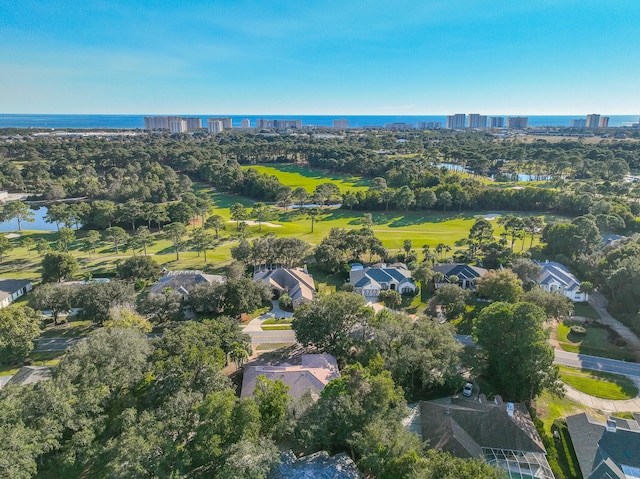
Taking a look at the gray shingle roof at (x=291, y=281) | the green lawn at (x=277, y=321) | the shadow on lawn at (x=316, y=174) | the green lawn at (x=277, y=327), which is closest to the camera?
the green lawn at (x=277, y=327)

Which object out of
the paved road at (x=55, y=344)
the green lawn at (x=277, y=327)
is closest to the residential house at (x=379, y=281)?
the green lawn at (x=277, y=327)

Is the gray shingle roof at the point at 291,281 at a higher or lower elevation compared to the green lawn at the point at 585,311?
higher

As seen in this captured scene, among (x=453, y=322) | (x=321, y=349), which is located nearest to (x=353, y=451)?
(x=321, y=349)

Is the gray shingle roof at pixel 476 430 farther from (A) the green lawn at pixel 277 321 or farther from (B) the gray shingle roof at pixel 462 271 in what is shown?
(B) the gray shingle roof at pixel 462 271

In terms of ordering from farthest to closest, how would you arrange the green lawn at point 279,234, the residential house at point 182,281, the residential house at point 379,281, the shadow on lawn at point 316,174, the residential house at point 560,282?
the shadow on lawn at point 316,174 < the green lawn at point 279,234 < the residential house at point 379,281 < the residential house at point 560,282 < the residential house at point 182,281

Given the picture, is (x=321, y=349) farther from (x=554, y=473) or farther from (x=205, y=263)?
(x=205, y=263)

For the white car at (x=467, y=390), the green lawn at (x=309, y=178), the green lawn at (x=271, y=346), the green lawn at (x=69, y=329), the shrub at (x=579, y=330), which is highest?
the green lawn at (x=309, y=178)

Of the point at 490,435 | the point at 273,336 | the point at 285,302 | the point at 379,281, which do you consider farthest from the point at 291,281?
the point at 490,435
